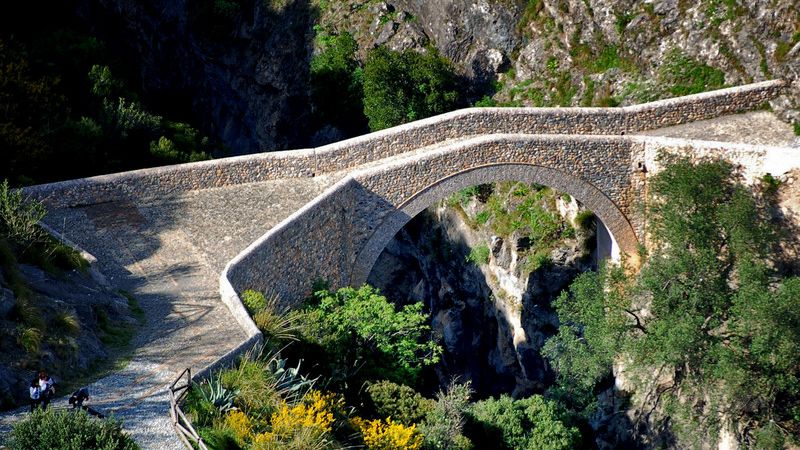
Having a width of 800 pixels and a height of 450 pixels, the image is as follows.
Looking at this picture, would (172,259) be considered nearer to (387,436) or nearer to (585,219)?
(387,436)

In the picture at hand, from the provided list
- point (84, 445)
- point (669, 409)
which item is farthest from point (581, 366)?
point (84, 445)

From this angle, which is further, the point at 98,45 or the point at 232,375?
the point at 98,45

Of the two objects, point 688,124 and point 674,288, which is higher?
point 688,124

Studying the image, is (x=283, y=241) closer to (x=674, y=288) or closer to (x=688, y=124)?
(x=674, y=288)

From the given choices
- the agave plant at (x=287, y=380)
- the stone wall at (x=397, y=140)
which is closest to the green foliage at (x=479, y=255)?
the stone wall at (x=397, y=140)

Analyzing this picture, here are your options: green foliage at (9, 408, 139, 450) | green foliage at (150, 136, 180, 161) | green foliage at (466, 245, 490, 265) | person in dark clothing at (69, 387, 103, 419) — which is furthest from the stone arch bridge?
green foliage at (150, 136, 180, 161)

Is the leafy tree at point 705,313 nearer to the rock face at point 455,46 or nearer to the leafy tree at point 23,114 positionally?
the rock face at point 455,46
